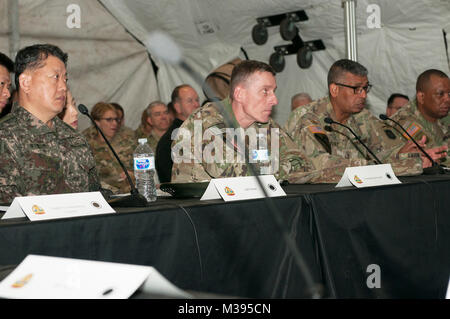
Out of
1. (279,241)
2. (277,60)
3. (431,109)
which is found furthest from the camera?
(277,60)

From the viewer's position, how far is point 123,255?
158 cm

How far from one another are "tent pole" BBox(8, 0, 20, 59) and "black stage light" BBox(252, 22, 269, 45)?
7.22ft

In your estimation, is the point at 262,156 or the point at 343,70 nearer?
the point at 262,156

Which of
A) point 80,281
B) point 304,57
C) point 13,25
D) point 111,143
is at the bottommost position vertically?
point 111,143

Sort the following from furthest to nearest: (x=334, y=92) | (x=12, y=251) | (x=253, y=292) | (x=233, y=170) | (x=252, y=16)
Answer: (x=252, y=16)
(x=334, y=92)
(x=233, y=170)
(x=253, y=292)
(x=12, y=251)

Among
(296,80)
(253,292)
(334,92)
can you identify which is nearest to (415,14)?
(296,80)

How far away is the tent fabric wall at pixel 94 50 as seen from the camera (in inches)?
208

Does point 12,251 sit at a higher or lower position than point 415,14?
lower

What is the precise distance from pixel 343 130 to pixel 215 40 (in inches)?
117

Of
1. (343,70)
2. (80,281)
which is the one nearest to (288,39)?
(343,70)

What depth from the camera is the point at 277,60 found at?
5945 mm

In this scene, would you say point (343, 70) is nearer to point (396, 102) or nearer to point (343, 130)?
point (343, 130)

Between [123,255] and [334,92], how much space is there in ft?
7.61

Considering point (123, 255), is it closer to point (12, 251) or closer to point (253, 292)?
point (12, 251)
